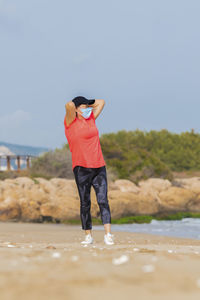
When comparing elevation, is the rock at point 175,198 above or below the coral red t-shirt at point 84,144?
below

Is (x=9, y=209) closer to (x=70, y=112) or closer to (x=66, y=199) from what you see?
(x=66, y=199)

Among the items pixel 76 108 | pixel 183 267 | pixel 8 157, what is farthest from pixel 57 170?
pixel 183 267

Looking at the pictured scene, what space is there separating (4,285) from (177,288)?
1027 mm

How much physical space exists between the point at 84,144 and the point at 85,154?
15 cm

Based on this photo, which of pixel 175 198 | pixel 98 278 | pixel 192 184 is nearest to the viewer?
pixel 98 278

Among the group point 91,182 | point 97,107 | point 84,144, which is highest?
point 97,107

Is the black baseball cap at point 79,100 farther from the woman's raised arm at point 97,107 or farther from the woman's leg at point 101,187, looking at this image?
the woman's leg at point 101,187

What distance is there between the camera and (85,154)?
5918 millimetres

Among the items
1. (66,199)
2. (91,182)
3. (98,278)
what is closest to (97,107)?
(91,182)

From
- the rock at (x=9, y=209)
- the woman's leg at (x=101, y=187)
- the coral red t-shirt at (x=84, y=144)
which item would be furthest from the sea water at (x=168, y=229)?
the coral red t-shirt at (x=84, y=144)

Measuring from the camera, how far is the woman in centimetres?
593

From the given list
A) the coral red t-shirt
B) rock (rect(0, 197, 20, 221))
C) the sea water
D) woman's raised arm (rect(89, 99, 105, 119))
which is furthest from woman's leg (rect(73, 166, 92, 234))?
rock (rect(0, 197, 20, 221))

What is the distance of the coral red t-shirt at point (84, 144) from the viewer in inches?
233

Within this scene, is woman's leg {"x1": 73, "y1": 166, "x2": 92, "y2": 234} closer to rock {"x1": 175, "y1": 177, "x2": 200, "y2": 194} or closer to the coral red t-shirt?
the coral red t-shirt
